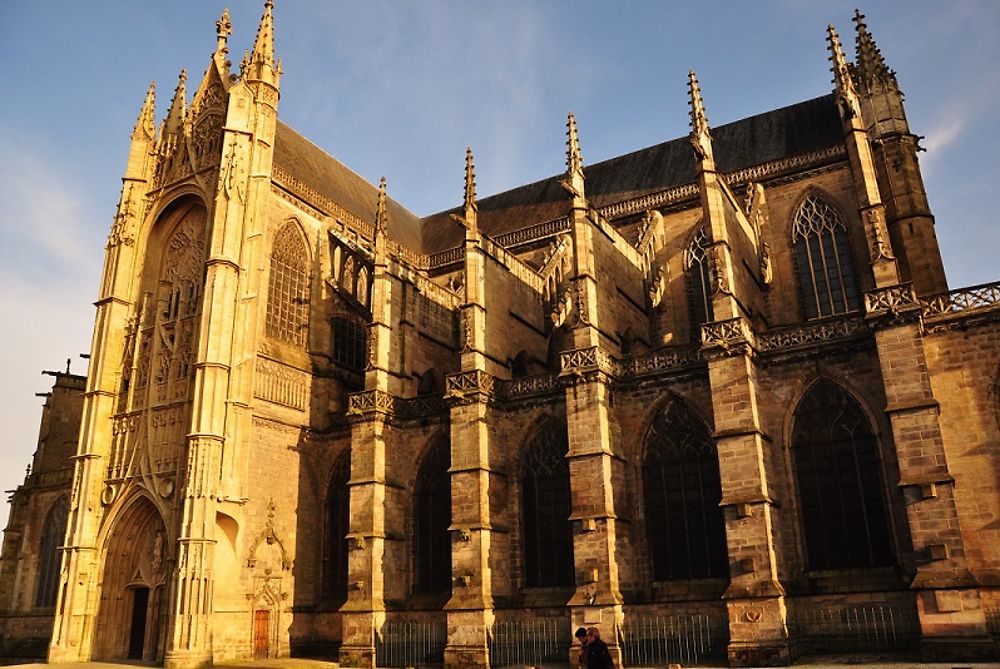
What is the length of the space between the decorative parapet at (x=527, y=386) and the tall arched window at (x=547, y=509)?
2.85 feet

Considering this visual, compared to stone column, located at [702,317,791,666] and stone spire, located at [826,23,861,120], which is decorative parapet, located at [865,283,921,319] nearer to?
stone column, located at [702,317,791,666]

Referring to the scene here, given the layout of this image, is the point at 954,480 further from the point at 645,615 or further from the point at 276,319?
the point at 276,319

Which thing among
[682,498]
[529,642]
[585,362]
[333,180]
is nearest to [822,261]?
[585,362]

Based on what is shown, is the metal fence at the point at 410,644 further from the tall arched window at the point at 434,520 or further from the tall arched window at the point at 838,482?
the tall arched window at the point at 838,482

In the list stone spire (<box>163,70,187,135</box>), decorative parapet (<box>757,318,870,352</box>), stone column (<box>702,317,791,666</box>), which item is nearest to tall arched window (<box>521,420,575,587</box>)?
stone column (<box>702,317,791,666</box>)

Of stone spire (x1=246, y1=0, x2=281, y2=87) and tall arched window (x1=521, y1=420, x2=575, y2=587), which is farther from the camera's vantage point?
stone spire (x1=246, y1=0, x2=281, y2=87)

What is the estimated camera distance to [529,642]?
17.7 m

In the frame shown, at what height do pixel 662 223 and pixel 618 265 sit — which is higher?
pixel 662 223

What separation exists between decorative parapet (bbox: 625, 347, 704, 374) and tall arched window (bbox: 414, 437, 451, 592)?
554 cm

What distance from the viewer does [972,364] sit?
15328 millimetres

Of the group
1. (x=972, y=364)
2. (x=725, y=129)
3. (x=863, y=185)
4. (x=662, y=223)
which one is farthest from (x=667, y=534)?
(x=725, y=129)

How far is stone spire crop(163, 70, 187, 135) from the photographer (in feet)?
84.0

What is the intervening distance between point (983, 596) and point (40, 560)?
28430 mm

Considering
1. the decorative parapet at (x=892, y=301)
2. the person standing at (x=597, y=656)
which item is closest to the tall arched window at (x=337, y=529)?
the decorative parapet at (x=892, y=301)
